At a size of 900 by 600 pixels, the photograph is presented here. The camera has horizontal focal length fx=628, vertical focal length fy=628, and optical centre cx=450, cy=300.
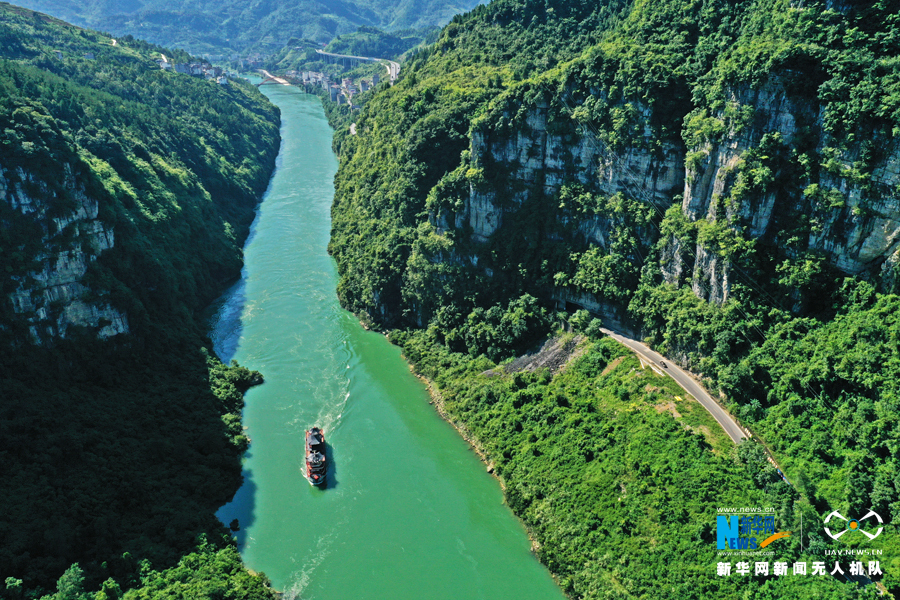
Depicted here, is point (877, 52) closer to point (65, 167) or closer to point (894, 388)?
point (894, 388)

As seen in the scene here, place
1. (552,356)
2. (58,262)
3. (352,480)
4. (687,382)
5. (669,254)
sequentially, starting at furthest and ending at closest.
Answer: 1. (552,356)
2. (58,262)
3. (669,254)
4. (352,480)
5. (687,382)

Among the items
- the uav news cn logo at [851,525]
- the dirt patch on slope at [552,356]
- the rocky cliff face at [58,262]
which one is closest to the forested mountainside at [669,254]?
the uav news cn logo at [851,525]

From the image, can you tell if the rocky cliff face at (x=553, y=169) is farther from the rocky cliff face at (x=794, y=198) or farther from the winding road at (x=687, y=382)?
the winding road at (x=687, y=382)

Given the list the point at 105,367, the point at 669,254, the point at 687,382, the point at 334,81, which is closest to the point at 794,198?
the point at 669,254

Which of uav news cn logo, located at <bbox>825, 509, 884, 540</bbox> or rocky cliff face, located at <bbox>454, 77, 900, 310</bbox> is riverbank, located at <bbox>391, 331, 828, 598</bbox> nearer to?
uav news cn logo, located at <bbox>825, 509, 884, 540</bbox>

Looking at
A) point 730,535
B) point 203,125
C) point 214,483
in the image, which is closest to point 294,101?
point 203,125

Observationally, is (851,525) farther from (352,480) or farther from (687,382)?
(352,480)
